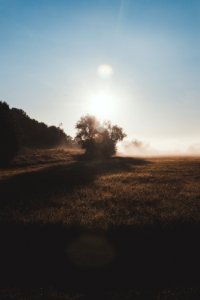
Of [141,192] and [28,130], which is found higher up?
[28,130]

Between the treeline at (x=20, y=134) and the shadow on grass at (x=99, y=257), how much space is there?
139ft

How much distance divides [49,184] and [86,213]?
45.6 ft

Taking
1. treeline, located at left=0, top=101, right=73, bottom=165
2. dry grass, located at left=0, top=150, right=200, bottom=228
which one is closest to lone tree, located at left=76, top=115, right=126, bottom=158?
treeline, located at left=0, top=101, right=73, bottom=165

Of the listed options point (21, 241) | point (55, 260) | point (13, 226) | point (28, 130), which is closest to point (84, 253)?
point (55, 260)

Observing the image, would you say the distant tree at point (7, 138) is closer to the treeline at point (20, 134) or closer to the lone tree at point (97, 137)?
the treeline at point (20, 134)

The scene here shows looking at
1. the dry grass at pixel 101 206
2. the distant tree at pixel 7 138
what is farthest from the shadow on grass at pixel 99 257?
the distant tree at pixel 7 138

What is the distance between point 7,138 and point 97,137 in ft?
118

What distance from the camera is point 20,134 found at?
189ft

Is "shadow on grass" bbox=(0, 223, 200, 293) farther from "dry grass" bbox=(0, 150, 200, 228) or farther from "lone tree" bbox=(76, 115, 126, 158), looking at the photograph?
"lone tree" bbox=(76, 115, 126, 158)

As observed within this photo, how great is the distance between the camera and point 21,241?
1220 cm

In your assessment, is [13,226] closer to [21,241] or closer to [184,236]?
[21,241]

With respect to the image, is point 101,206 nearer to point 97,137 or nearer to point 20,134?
point 20,134

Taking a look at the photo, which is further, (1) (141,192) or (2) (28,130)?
(2) (28,130)

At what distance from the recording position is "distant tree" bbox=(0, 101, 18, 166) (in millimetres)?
51375
